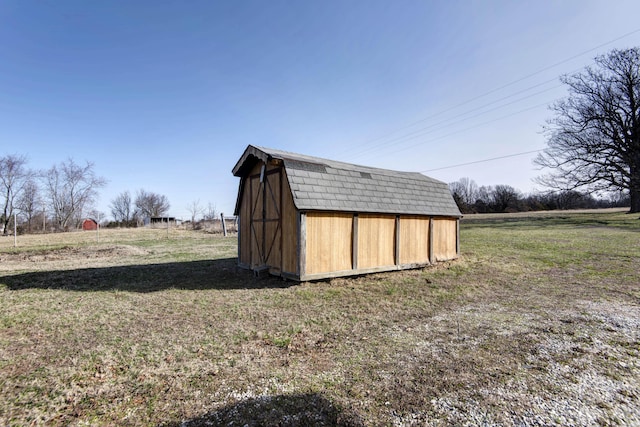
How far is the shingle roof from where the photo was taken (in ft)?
27.8

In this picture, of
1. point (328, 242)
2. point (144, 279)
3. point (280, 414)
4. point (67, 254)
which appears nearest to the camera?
point (280, 414)

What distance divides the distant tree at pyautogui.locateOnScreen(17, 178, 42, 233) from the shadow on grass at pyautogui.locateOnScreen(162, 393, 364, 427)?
170 ft

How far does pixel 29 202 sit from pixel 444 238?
53.2 m

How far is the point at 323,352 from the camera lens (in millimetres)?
4199

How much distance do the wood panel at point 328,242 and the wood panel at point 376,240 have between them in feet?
1.55

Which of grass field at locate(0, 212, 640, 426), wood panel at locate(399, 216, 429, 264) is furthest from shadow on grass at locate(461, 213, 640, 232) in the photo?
grass field at locate(0, 212, 640, 426)

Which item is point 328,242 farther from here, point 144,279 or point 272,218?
point 144,279

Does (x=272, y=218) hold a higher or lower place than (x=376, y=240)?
higher

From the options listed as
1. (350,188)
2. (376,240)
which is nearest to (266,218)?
(350,188)

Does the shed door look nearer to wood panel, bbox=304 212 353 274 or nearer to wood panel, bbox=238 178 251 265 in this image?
wood panel, bbox=238 178 251 265

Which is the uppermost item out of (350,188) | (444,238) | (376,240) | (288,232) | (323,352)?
(350,188)

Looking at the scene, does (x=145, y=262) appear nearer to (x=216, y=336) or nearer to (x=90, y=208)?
(x=216, y=336)

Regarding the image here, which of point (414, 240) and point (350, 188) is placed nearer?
point (350, 188)

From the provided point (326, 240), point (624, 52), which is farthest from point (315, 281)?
point (624, 52)
